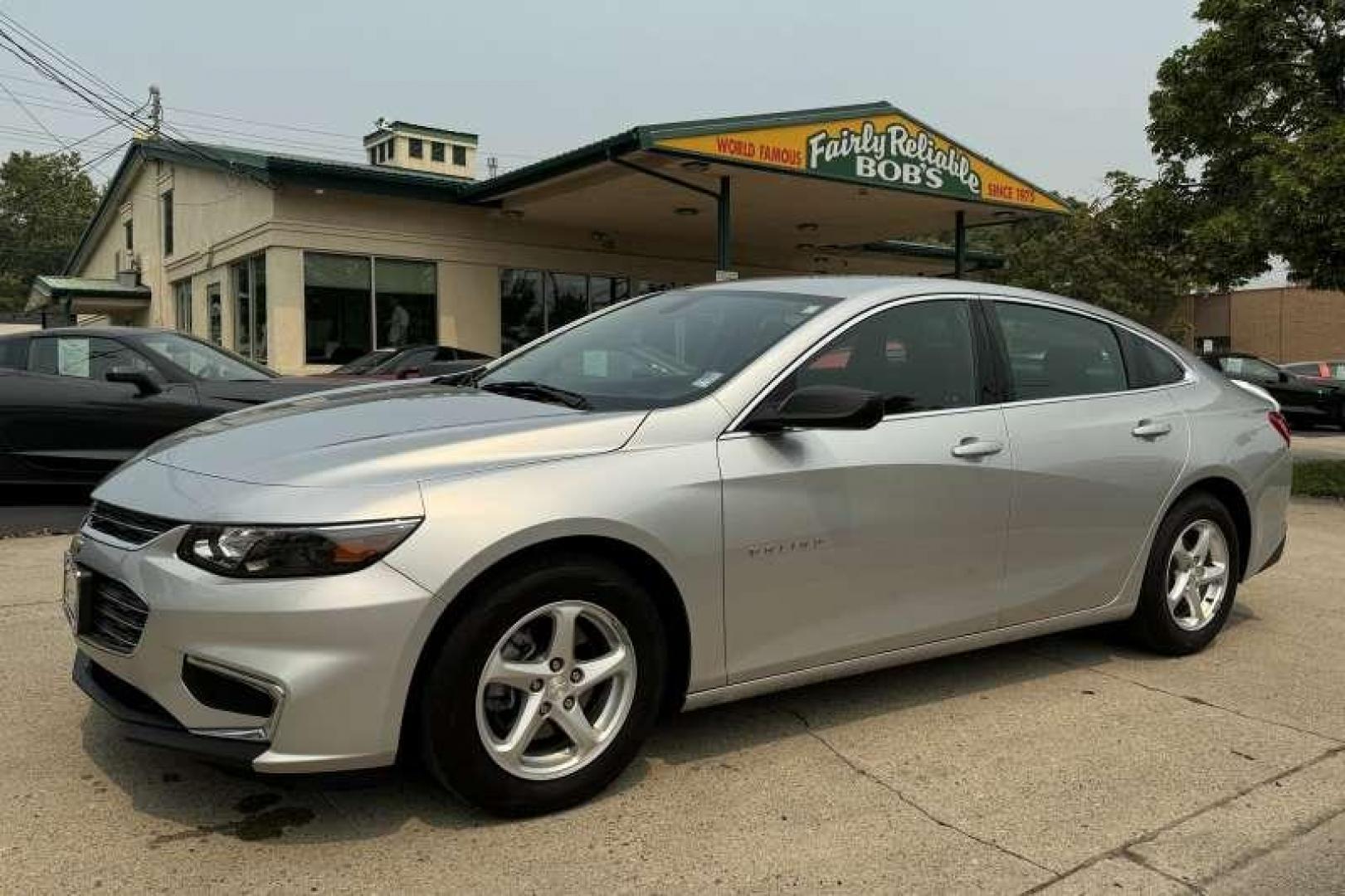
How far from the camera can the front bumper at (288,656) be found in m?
2.67

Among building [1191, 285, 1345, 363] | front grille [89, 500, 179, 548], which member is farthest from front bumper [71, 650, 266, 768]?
building [1191, 285, 1345, 363]

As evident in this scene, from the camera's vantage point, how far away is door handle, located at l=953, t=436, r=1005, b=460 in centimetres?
386

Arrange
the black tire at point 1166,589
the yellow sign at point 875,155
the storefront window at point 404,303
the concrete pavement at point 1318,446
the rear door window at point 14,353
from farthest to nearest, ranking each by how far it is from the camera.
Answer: the storefront window at point 404,303 → the yellow sign at point 875,155 → the concrete pavement at point 1318,446 → the rear door window at point 14,353 → the black tire at point 1166,589

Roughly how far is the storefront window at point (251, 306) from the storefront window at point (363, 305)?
34.9 inches

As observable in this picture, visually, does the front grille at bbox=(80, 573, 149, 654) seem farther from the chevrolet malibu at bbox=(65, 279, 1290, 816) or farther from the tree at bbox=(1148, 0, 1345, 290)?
the tree at bbox=(1148, 0, 1345, 290)

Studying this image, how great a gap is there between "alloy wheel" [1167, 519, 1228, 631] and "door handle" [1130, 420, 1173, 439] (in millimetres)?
462

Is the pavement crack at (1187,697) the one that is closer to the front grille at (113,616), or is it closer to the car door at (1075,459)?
the car door at (1075,459)

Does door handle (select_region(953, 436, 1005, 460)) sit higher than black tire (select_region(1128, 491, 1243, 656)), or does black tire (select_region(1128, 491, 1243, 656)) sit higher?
door handle (select_region(953, 436, 1005, 460))

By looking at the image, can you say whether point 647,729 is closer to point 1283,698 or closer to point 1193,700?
point 1193,700

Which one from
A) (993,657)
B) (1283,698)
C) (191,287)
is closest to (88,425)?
(993,657)

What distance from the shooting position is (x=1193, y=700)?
4.24m

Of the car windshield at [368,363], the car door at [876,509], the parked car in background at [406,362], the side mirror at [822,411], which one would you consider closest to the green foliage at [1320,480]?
the car door at [876,509]

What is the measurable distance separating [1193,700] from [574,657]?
2.63 metres

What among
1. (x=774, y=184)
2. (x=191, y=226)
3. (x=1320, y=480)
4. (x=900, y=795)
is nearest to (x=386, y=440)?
(x=900, y=795)
